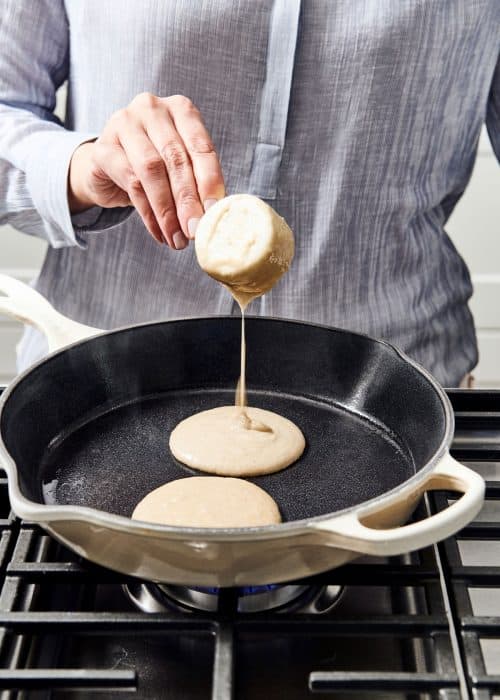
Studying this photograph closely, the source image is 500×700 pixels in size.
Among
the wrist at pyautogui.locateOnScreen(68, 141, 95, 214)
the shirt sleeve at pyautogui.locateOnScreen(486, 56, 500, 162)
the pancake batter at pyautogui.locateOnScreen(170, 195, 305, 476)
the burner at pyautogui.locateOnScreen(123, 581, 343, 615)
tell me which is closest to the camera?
the burner at pyautogui.locateOnScreen(123, 581, 343, 615)

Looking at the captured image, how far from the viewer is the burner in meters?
0.64

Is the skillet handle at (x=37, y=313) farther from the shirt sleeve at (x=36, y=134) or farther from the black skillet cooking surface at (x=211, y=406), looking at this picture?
the shirt sleeve at (x=36, y=134)

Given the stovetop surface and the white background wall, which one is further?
the white background wall

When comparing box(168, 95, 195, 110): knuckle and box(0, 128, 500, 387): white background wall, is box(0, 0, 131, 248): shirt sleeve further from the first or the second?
box(0, 128, 500, 387): white background wall

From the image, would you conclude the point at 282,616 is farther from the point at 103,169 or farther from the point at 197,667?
the point at 103,169

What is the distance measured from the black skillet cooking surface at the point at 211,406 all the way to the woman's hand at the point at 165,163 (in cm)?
16

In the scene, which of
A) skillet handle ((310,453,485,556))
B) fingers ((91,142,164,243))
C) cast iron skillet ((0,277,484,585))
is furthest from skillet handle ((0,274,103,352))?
skillet handle ((310,453,485,556))

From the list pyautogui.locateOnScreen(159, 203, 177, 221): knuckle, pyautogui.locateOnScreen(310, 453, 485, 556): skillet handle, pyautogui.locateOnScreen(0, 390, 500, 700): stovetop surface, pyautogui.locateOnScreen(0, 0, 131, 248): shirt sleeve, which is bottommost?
pyautogui.locateOnScreen(0, 390, 500, 700): stovetop surface

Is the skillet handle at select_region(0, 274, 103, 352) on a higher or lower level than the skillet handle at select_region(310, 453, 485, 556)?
higher

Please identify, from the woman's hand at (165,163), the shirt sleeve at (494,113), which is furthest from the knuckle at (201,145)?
the shirt sleeve at (494,113)

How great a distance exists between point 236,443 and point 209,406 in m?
0.10

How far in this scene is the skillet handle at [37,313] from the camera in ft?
2.79

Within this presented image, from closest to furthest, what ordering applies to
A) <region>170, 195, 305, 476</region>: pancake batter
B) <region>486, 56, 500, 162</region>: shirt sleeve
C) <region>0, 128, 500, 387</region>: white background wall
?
<region>170, 195, 305, 476</region>: pancake batter
<region>486, 56, 500, 162</region>: shirt sleeve
<region>0, 128, 500, 387</region>: white background wall

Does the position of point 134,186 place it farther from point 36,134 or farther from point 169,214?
point 36,134
